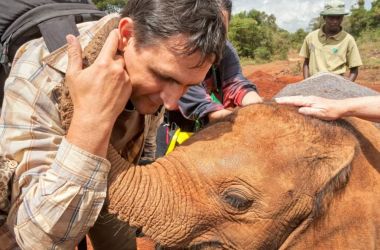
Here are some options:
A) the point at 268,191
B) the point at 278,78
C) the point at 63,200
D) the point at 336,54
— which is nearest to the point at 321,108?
the point at 268,191

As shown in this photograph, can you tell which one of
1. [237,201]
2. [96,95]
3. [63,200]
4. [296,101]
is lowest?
[237,201]

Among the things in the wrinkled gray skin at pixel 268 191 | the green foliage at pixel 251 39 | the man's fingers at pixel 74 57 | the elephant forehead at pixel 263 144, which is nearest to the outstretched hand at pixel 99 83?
the man's fingers at pixel 74 57

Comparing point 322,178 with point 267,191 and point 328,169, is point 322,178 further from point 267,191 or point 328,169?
point 267,191

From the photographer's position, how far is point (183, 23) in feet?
5.89

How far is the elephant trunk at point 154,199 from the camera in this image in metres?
1.82

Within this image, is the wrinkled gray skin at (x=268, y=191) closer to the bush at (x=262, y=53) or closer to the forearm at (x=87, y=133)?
the forearm at (x=87, y=133)

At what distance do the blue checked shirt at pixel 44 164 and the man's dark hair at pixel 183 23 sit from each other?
0.36 metres

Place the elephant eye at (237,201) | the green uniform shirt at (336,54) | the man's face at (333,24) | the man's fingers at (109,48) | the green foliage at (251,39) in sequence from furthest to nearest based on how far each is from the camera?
the green foliage at (251,39), the man's face at (333,24), the green uniform shirt at (336,54), the elephant eye at (237,201), the man's fingers at (109,48)

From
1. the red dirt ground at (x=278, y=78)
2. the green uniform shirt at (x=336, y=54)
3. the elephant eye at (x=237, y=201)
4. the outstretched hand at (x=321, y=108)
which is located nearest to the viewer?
the elephant eye at (x=237, y=201)

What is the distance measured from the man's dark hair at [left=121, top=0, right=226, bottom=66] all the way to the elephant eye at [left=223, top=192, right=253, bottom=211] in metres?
0.52

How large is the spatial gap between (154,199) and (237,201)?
0.33 meters

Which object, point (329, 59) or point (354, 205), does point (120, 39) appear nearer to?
point (354, 205)

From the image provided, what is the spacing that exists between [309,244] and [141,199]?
2.22ft

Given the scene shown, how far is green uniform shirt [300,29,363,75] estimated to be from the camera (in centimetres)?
781
